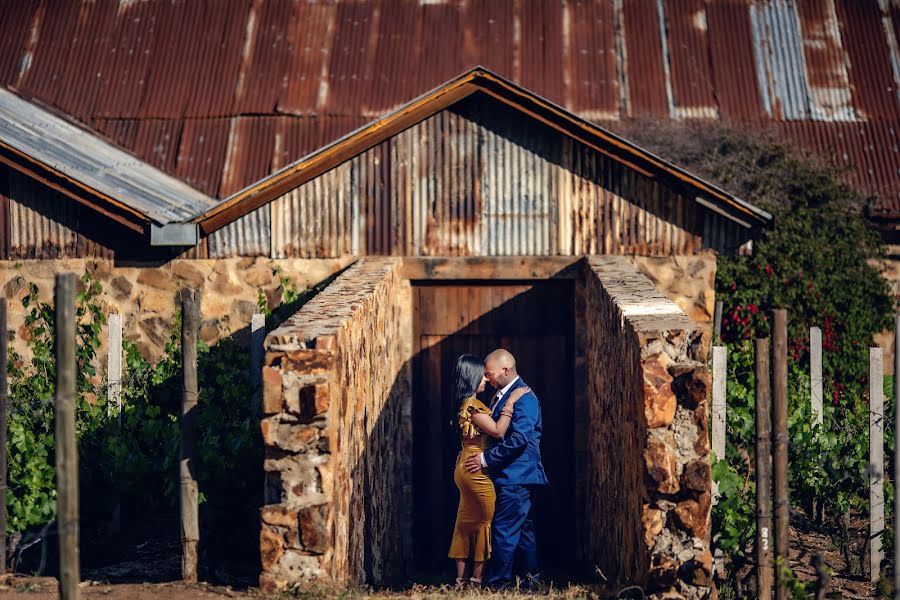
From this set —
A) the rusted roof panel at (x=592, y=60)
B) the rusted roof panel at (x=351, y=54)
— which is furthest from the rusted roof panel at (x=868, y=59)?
the rusted roof panel at (x=351, y=54)

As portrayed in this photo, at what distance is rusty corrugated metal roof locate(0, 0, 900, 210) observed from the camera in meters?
14.3

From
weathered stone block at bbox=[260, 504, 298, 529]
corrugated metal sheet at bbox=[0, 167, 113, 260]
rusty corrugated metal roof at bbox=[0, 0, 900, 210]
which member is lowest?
weathered stone block at bbox=[260, 504, 298, 529]

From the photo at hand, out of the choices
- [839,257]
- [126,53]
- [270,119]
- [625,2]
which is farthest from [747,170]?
[126,53]

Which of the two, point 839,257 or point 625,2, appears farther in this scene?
point 625,2

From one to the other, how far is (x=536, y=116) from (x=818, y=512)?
4129 millimetres

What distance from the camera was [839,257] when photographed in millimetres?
11680

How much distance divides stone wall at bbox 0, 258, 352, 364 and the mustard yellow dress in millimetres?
2347

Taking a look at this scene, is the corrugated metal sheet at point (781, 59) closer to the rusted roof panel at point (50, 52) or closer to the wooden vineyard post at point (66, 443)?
the rusted roof panel at point (50, 52)

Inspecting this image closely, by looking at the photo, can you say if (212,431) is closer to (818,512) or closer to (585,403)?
(585,403)

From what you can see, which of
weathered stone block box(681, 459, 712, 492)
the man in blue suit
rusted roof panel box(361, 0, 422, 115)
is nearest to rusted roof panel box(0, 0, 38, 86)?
rusted roof panel box(361, 0, 422, 115)

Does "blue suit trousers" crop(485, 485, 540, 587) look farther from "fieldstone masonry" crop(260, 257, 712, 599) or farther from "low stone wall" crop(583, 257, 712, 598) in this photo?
"low stone wall" crop(583, 257, 712, 598)

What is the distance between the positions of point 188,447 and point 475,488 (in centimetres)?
242

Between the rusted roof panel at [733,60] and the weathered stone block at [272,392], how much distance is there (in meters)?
10.2

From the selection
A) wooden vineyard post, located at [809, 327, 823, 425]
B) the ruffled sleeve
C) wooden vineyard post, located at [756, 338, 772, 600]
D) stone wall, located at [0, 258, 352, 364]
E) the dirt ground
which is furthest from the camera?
stone wall, located at [0, 258, 352, 364]
